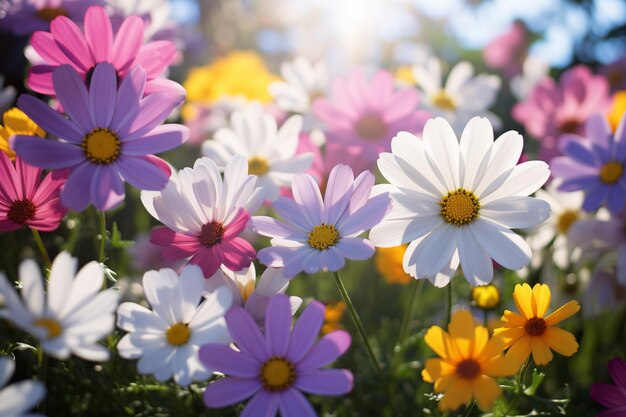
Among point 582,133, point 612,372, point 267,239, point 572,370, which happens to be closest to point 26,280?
point 612,372

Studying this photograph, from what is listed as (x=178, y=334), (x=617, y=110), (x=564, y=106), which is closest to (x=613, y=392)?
(x=178, y=334)

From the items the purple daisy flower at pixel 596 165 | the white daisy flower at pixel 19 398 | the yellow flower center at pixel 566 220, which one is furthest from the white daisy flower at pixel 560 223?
the white daisy flower at pixel 19 398

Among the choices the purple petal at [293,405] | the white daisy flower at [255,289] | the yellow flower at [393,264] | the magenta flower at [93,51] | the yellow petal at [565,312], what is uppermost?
the yellow flower at [393,264]

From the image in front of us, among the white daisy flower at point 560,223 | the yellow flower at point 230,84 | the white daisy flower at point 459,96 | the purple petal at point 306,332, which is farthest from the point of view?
the yellow flower at point 230,84

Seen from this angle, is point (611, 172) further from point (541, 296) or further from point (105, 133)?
point (105, 133)

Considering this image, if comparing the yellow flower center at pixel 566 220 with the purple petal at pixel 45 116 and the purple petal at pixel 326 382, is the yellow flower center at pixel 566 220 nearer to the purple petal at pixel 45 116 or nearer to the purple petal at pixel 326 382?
the purple petal at pixel 326 382

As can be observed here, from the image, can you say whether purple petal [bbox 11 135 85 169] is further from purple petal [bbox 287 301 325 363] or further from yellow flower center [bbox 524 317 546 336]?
yellow flower center [bbox 524 317 546 336]

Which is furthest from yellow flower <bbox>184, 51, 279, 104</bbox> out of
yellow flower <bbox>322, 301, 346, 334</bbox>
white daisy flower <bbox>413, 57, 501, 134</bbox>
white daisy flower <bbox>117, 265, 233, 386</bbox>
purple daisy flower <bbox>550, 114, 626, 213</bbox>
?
white daisy flower <bbox>117, 265, 233, 386</bbox>
